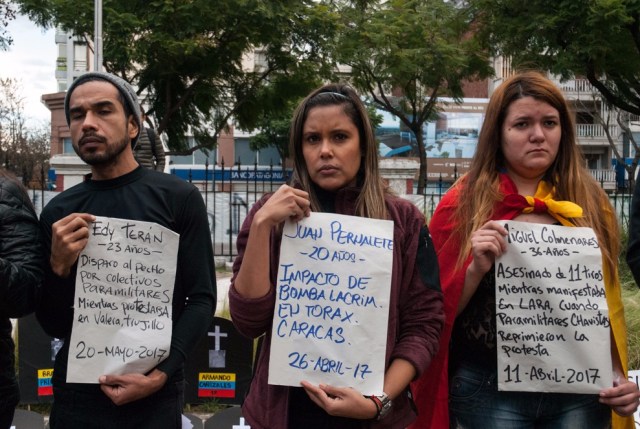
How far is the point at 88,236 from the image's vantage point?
2.37 m

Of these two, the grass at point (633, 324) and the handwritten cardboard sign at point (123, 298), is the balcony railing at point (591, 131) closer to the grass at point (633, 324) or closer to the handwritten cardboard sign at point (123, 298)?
the grass at point (633, 324)

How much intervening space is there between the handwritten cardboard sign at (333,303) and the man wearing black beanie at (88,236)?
461mm

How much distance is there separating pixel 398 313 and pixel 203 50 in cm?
1420

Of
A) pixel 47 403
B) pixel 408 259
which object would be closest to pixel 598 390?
pixel 408 259

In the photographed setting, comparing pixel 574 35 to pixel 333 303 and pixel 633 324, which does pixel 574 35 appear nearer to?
pixel 633 324

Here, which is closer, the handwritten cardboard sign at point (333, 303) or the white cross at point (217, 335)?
the handwritten cardboard sign at point (333, 303)

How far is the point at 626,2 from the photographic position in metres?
11.1

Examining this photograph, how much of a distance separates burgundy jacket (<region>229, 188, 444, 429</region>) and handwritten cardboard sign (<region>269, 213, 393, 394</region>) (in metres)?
0.06

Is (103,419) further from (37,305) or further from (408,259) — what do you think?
(408,259)

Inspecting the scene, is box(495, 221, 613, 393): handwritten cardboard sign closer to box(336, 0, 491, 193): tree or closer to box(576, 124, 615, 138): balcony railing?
box(336, 0, 491, 193): tree

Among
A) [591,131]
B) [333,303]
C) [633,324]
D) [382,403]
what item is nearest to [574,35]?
[633,324]

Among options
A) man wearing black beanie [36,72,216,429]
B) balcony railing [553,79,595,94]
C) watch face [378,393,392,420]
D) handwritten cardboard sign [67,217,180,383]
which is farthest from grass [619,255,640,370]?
balcony railing [553,79,595,94]

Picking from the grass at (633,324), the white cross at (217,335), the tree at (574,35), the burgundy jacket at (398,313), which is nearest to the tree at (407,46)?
the tree at (574,35)

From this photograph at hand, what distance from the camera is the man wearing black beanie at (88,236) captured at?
2348 mm
